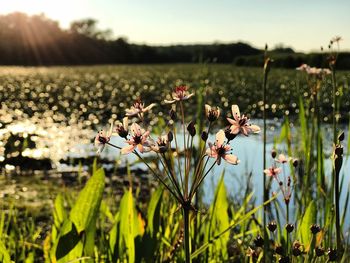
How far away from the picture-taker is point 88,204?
1872mm

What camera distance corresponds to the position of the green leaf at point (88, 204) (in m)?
1.81

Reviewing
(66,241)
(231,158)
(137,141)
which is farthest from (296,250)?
(66,241)

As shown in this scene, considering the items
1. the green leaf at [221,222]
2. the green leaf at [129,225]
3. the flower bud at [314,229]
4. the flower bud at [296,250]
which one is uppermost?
the flower bud at [314,229]

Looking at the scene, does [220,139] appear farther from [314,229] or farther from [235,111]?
[314,229]

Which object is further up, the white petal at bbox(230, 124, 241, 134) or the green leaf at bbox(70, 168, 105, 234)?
the white petal at bbox(230, 124, 241, 134)

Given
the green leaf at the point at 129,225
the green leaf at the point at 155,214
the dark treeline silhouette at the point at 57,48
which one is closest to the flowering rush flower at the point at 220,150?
the green leaf at the point at 129,225

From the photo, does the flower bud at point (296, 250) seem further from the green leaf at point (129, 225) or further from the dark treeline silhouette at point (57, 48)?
the dark treeline silhouette at point (57, 48)

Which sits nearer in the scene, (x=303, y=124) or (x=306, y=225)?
(x=306, y=225)

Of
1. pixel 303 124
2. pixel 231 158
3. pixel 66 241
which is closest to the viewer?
pixel 231 158

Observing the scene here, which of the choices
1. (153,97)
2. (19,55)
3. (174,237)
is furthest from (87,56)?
(174,237)

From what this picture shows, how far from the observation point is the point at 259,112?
34.1 ft

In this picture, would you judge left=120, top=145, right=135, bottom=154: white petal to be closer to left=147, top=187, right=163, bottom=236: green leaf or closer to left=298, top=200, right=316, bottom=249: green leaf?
left=298, top=200, right=316, bottom=249: green leaf

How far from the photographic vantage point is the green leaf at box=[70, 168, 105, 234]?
1.81m

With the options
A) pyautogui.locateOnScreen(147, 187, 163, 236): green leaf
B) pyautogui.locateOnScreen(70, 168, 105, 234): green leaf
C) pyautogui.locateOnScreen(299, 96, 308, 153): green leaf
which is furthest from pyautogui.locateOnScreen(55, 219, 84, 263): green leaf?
pyautogui.locateOnScreen(299, 96, 308, 153): green leaf
